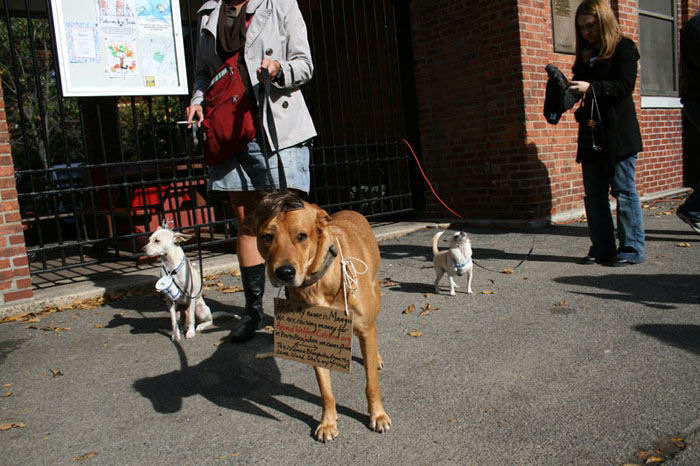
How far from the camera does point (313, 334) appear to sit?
2.40m

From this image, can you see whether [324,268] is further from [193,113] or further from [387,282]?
[387,282]

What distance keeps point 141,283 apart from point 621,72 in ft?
15.3

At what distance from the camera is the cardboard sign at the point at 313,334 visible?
→ 91.5 inches

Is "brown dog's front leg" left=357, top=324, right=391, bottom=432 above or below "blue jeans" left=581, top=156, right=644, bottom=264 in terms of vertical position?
below

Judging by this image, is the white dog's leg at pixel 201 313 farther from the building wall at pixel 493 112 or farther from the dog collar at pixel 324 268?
the building wall at pixel 493 112

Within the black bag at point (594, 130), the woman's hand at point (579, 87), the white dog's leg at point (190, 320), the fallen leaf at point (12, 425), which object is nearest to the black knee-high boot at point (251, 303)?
the white dog's leg at point (190, 320)

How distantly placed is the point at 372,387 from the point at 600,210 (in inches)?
134

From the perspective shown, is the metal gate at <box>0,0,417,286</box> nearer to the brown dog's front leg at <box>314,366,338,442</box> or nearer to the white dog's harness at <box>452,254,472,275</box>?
the white dog's harness at <box>452,254,472,275</box>

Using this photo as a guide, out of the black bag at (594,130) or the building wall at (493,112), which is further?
the building wall at (493,112)

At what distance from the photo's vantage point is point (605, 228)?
4.96 m

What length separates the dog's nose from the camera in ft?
7.15

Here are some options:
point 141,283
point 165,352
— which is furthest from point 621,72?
point 141,283

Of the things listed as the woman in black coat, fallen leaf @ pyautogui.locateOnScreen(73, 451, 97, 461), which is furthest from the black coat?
fallen leaf @ pyautogui.locateOnScreen(73, 451, 97, 461)

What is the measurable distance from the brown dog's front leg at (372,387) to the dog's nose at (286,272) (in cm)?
52
